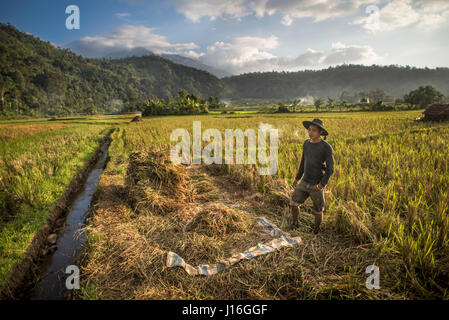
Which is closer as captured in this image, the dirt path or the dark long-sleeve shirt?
the dirt path

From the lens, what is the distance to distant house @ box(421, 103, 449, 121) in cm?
1185

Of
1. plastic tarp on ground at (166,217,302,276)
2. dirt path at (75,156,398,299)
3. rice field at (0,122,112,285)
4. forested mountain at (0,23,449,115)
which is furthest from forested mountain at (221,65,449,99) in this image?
plastic tarp on ground at (166,217,302,276)

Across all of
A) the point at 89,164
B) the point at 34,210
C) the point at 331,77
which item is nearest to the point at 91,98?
the point at 89,164

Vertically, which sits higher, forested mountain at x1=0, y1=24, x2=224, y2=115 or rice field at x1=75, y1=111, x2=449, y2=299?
forested mountain at x1=0, y1=24, x2=224, y2=115

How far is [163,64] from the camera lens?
13750cm

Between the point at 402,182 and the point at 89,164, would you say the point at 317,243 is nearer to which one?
the point at 402,182

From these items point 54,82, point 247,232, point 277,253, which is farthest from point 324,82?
point 277,253

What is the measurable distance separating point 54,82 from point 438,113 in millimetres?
71630

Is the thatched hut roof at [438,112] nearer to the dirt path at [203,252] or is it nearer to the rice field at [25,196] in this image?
the dirt path at [203,252]

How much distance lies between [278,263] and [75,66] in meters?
96.4

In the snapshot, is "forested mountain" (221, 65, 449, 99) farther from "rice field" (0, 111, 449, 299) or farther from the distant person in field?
the distant person in field

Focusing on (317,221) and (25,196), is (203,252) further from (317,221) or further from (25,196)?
(25,196)

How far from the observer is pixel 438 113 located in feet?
39.3

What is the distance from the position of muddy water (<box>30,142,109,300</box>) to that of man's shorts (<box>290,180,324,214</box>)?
3156mm
